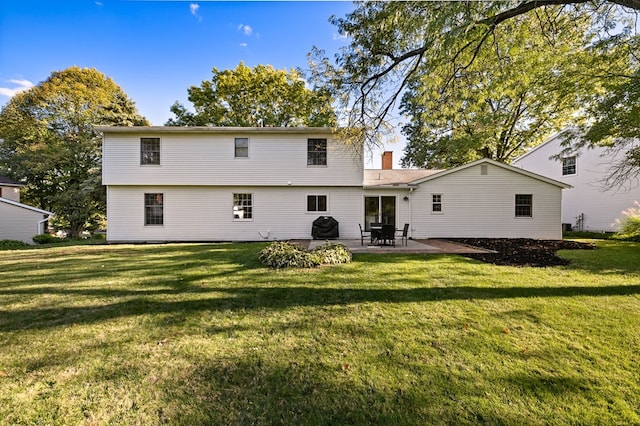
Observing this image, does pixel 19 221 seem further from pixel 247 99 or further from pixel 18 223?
pixel 247 99

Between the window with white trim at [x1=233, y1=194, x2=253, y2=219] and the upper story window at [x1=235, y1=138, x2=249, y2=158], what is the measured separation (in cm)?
196

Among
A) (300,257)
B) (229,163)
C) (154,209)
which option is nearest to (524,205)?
(300,257)

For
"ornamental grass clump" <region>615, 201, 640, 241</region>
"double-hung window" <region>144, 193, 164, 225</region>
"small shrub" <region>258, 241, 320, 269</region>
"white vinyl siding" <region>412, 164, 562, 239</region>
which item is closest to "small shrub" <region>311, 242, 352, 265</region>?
"small shrub" <region>258, 241, 320, 269</region>

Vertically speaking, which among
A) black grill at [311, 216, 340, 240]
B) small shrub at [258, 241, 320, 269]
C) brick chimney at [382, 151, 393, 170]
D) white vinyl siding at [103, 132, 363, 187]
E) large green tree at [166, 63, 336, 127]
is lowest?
small shrub at [258, 241, 320, 269]

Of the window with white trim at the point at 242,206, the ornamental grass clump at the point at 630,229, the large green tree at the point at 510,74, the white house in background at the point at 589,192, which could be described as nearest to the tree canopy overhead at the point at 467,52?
the large green tree at the point at 510,74

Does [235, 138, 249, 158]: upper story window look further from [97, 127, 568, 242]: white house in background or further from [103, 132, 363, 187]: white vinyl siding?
[103, 132, 363, 187]: white vinyl siding

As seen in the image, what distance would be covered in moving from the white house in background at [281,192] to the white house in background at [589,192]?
19.5ft

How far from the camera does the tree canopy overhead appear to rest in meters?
5.55

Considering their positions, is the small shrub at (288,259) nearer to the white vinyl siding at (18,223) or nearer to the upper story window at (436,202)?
the upper story window at (436,202)

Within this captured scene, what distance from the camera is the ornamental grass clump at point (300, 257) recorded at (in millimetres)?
6955

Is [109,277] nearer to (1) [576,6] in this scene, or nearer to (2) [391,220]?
(2) [391,220]

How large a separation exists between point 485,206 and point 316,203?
843cm

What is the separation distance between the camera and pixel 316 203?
13680 mm

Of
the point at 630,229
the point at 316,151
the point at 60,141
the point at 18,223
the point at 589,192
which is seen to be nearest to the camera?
the point at 630,229
